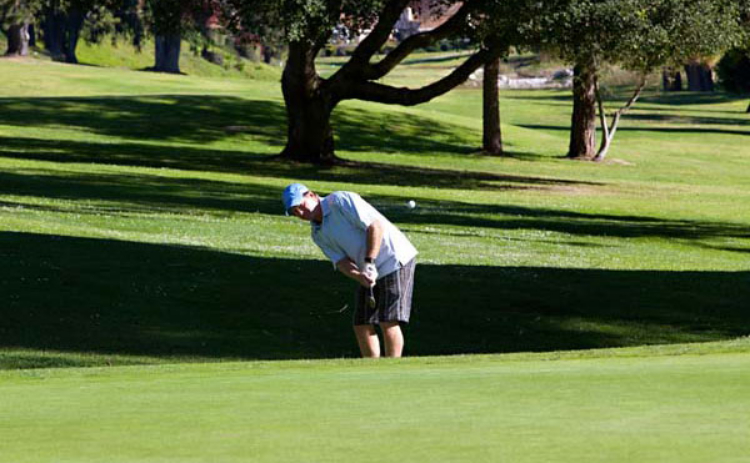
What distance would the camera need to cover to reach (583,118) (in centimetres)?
5128

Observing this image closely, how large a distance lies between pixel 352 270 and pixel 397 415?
434 cm

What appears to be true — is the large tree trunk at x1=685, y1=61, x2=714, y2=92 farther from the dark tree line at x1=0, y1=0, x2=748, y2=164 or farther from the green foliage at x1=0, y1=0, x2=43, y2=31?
the dark tree line at x1=0, y1=0, x2=748, y2=164

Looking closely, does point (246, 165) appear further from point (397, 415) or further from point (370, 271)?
point (397, 415)

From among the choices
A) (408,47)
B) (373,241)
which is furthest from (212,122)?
(373,241)

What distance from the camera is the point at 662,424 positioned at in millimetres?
6512

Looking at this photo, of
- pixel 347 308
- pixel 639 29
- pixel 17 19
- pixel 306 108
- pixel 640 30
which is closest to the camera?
pixel 347 308

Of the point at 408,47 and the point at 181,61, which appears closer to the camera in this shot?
the point at 408,47

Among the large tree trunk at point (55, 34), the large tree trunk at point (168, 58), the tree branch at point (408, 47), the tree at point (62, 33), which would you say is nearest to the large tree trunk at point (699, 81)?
the large tree trunk at point (168, 58)

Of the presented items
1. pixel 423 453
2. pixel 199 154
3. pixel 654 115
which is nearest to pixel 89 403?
pixel 423 453

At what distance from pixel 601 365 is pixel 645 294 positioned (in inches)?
→ 360

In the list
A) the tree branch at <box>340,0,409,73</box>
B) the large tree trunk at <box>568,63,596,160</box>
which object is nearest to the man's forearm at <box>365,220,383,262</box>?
the tree branch at <box>340,0,409,73</box>

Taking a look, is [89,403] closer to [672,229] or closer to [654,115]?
[672,229]

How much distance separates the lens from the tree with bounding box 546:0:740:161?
116ft

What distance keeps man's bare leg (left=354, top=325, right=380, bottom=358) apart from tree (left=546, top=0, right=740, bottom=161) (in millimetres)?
23640
